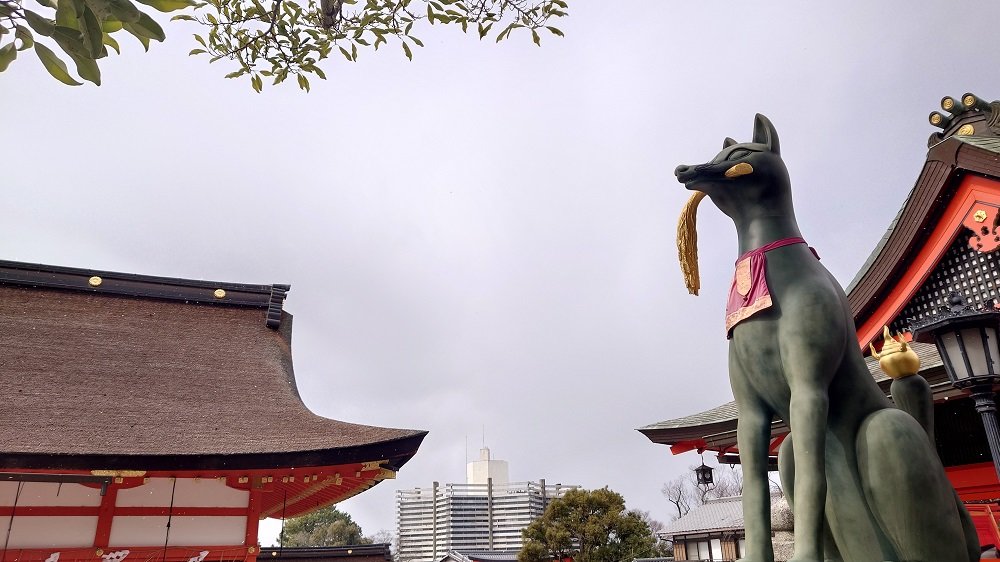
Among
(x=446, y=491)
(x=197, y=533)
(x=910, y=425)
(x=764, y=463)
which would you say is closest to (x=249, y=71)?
(x=764, y=463)

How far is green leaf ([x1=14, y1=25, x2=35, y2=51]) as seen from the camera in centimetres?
139

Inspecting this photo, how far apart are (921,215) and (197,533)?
813 cm

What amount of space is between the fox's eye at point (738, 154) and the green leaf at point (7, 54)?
2.25 metres

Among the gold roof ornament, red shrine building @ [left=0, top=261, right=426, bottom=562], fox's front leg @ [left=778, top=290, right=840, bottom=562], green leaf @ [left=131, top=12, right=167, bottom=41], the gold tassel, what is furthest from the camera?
red shrine building @ [left=0, top=261, right=426, bottom=562]

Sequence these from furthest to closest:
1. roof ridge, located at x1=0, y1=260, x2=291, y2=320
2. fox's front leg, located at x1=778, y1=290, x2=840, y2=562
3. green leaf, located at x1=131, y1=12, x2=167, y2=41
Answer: roof ridge, located at x1=0, y1=260, x2=291, y2=320
fox's front leg, located at x1=778, y1=290, x2=840, y2=562
green leaf, located at x1=131, y1=12, x2=167, y2=41

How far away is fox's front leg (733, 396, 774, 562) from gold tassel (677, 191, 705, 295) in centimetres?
54

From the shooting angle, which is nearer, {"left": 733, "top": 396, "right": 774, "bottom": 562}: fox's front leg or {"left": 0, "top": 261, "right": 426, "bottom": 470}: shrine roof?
{"left": 733, "top": 396, "right": 774, "bottom": 562}: fox's front leg

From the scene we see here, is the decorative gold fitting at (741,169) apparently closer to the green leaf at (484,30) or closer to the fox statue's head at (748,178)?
the fox statue's head at (748,178)

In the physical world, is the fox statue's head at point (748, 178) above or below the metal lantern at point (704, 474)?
above

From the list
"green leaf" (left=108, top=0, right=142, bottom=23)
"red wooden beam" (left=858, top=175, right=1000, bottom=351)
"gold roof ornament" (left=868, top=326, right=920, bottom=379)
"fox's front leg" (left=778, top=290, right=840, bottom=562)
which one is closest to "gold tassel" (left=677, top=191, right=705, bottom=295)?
"fox's front leg" (left=778, top=290, right=840, bottom=562)

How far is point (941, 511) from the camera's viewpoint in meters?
1.76

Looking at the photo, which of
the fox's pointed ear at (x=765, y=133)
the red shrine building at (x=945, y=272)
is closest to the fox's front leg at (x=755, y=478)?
the fox's pointed ear at (x=765, y=133)

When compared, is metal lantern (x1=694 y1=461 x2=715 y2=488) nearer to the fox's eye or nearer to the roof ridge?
the roof ridge

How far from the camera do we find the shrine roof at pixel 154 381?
18.8ft
